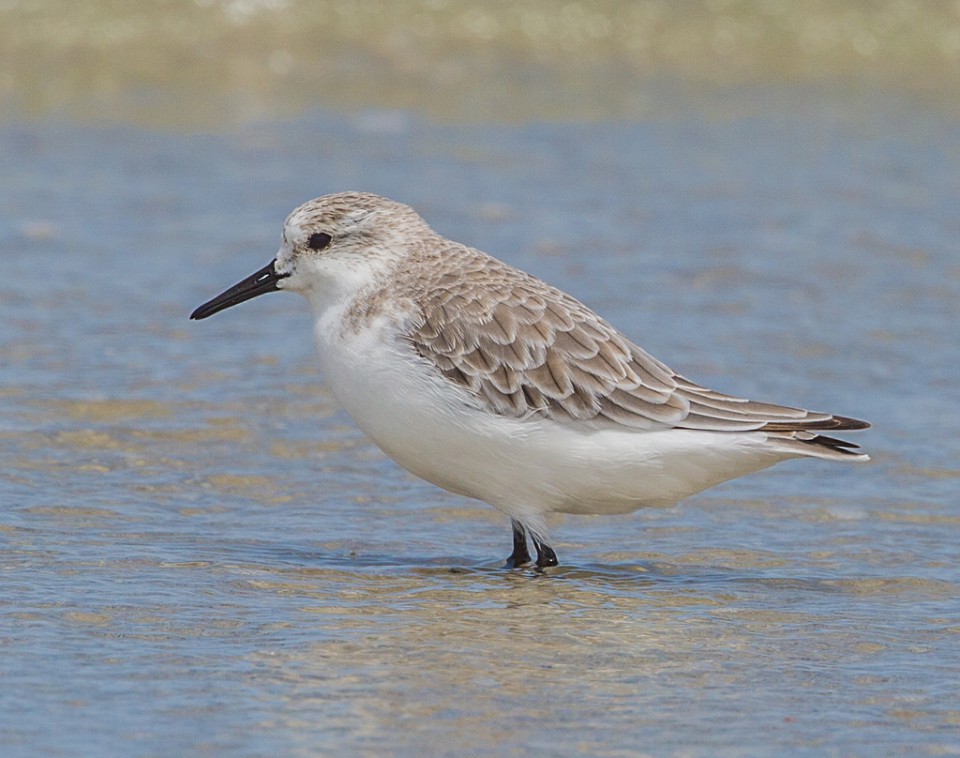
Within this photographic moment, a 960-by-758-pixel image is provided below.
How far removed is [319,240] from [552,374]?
1168 mm

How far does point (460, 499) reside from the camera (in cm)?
783

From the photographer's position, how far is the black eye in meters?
6.92

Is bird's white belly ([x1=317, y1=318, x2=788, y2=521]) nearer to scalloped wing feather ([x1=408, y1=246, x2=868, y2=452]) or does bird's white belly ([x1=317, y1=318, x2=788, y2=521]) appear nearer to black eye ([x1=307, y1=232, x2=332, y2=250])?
scalloped wing feather ([x1=408, y1=246, x2=868, y2=452])

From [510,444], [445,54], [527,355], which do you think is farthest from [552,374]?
[445,54]

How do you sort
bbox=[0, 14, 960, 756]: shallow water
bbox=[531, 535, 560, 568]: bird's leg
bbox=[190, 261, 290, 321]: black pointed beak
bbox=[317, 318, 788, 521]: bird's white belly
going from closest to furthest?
bbox=[0, 14, 960, 756]: shallow water → bbox=[317, 318, 788, 521]: bird's white belly → bbox=[531, 535, 560, 568]: bird's leg → bbox=[190, 261, 290, 321]: black pointed beak

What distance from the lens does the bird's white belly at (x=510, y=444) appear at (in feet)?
21.3

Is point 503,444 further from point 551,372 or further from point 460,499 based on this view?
point 460,499

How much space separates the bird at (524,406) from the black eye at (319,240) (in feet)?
0.54

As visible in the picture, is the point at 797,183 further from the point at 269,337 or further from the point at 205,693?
the point at 205,693

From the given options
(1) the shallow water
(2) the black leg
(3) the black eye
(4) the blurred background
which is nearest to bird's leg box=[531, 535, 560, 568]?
(2) the black leg

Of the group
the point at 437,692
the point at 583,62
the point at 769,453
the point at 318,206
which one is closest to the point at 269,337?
the point at 318,206

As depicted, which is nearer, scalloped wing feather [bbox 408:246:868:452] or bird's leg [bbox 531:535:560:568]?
scalloped wing feather [bbox 408:246:868:452]

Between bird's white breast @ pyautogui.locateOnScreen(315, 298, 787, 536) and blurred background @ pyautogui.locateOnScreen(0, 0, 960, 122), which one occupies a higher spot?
blurred background @ pyautogui.locateOnScreen(0, 0, 960, 122)

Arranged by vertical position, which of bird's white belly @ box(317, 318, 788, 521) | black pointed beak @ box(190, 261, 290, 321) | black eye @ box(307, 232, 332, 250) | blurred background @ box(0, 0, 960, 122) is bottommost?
bird's white belly @ box(317, 318, 788, 521)
